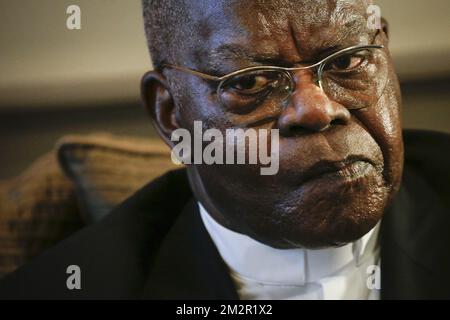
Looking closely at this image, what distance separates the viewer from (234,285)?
35.0 inches

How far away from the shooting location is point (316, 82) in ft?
2.42

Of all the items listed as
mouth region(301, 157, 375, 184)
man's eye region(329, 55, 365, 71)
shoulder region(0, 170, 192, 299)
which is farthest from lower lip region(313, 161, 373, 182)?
shoulder region(0, 170, 192, 299)

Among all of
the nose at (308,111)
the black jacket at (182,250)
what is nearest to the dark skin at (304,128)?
the nose at (308,111)

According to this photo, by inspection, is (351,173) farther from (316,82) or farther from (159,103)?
(159,103)

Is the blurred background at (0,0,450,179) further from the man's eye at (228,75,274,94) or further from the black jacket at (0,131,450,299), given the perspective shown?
the man's eye at (228,75,274,94)

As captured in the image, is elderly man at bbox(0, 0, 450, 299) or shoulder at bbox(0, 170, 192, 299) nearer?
elderly man at bbox(0, 0, 450, 299)

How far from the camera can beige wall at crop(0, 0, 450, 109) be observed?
0.97 metres

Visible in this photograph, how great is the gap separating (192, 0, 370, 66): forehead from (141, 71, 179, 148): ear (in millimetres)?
120

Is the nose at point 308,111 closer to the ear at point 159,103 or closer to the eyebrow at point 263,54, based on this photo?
the eyebrow at point 263,54

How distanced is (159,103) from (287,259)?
0.25 meters

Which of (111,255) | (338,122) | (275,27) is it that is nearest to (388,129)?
(338,122)

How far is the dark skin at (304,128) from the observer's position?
73 centimetres

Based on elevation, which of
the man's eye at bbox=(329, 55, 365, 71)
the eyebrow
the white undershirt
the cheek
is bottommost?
the white undershirt

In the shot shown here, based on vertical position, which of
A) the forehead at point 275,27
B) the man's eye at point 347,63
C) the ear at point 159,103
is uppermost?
the forehead at point 275,27
